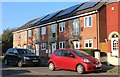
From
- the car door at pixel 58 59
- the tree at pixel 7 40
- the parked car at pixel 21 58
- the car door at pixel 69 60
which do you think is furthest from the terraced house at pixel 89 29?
the tree at pixel 7 40

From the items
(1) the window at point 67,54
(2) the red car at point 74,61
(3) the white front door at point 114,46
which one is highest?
(3) the white front door at point 114,46

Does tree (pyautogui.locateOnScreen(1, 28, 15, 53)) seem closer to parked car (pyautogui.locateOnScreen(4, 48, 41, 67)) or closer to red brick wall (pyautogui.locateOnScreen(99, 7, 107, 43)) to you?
red brick wall (pyautogui.locateOnScreen(99, 7, 107, 43))

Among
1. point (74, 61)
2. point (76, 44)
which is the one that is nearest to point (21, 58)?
point (74, 61)

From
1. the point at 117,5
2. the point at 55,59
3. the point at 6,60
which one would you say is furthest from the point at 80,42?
the point at 55,59

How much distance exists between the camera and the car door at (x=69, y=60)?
18.8 metres

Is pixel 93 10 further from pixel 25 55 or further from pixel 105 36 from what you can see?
pixel 25 55

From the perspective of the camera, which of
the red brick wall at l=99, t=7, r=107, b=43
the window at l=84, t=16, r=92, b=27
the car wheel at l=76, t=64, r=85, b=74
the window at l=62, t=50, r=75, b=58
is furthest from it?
the window at l=84, t=16, r=92, b=27

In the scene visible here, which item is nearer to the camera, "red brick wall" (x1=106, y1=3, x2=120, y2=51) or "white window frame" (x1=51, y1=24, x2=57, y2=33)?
"red brick wall" (x1=106, y1=3, x2=120, y2=51)

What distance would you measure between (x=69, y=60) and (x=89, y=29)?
1383 cm

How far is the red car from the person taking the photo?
1814cm

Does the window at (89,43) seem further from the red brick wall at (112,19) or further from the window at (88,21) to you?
the red brick wall at (112,19)

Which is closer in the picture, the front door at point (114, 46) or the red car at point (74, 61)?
the red car at point (74, 61)

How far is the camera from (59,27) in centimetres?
3944

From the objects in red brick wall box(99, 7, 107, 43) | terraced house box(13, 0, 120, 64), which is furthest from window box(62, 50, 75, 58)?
red brick wall box(99, 7, 107, 43)
